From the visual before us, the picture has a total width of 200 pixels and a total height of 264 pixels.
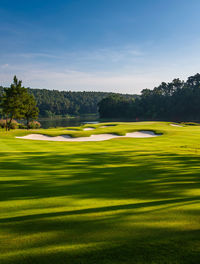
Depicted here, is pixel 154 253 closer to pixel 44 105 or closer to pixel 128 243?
pixel 128 243

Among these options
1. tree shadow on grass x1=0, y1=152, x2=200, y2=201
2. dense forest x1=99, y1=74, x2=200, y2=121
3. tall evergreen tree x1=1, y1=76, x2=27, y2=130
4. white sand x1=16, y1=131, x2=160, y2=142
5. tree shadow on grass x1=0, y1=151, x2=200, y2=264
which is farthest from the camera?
dense forest x1=99, y1=74, x2=200, y2=121

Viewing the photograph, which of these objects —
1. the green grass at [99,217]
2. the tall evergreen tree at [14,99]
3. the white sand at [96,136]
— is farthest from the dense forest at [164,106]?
the green grass at [99,217]

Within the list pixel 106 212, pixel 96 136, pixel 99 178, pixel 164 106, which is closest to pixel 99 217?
pixel 106 212

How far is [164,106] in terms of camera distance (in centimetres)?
11581

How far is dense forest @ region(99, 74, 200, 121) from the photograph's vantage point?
108 meters

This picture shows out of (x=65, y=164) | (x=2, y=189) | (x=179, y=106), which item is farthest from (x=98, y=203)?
(x=179, y=106)

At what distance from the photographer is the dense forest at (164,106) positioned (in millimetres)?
108250

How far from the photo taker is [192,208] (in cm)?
467

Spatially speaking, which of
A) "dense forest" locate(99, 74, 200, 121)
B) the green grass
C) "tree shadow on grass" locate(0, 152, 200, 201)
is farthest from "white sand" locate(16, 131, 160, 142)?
"dense forest" locate(99, 74, 200, 121)

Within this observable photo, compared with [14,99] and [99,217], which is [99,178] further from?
[14,99]

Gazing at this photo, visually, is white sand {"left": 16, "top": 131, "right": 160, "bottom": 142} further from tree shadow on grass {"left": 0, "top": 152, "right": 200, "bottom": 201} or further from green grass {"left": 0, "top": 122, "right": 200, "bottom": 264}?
green grass {"left": 0, "top": 122, "right": 200, "bottom": 264}

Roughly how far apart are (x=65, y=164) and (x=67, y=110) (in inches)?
6602

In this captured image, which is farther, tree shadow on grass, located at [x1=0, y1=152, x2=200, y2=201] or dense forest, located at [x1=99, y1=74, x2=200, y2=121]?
dense forest, located at [x1=99, y1=74, x2=200, y2=121]

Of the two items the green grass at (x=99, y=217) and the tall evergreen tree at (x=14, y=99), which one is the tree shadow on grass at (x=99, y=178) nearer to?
the green grass at (x=99, y=217)
